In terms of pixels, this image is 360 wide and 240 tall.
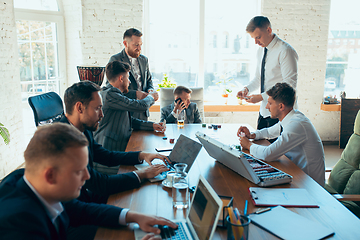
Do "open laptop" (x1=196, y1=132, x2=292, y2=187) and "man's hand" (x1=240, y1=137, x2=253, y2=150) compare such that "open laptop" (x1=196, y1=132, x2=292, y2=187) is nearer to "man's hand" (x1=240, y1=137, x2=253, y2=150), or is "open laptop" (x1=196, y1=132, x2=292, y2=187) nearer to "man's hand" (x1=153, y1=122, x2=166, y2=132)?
"man's hand" (x1=240, y1=137, x2=253, y2=150)

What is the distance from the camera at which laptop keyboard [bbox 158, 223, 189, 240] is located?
1072 mm

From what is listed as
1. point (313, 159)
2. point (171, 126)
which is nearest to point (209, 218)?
point (313, 159)

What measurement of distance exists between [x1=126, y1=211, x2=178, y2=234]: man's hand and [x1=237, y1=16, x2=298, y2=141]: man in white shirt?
1.98 metres

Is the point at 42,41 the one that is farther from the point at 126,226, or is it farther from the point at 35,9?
the point at 126,226

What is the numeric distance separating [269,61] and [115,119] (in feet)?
5.36

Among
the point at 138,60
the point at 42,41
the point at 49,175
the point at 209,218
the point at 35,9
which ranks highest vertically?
the point at 35,9

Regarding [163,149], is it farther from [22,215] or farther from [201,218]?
[22,215]

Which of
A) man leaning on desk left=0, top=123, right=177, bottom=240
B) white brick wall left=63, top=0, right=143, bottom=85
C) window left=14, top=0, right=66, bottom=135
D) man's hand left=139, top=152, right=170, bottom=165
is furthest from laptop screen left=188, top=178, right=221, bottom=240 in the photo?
white brick wall left=63, top=0, right=143, bottom=85

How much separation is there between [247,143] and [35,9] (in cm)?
369

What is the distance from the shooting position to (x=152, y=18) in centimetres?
494

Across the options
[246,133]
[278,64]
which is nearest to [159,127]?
[246,133]

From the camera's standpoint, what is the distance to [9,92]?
344 centimetres

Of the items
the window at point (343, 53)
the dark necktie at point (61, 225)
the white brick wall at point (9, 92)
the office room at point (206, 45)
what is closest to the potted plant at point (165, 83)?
the office room at point (206, 45)

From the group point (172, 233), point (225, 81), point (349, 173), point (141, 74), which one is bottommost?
point (349, 173)
